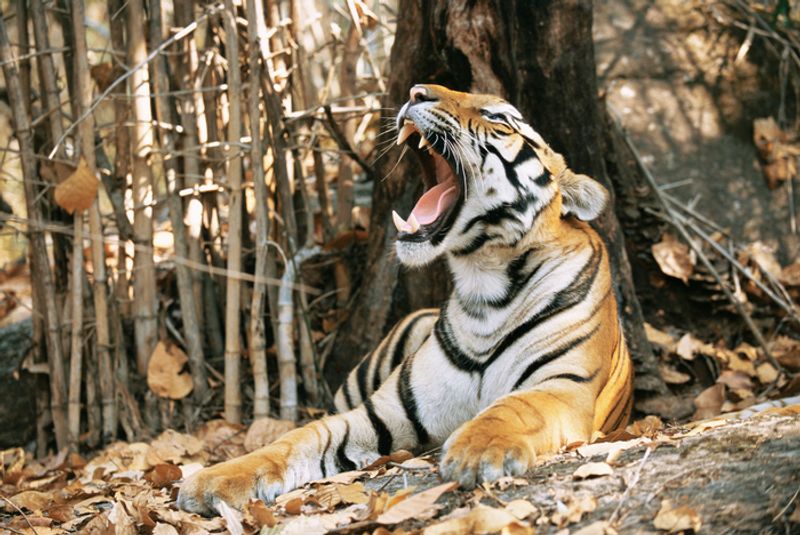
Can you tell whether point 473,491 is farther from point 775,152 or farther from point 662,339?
point 775,152

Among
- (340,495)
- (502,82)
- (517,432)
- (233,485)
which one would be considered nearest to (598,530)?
(517,432)

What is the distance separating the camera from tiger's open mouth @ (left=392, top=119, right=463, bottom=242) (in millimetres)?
3441

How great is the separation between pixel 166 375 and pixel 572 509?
292 cm

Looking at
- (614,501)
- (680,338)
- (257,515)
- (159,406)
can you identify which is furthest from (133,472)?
(680,338)

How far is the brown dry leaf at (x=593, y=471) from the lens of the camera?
2.51m

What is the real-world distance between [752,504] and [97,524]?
1890mm

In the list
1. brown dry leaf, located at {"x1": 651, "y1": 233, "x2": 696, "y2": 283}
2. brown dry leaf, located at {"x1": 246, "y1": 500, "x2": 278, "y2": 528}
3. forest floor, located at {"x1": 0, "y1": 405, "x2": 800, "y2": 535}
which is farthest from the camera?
brown dry leaf, located at {"x1": 651, "y1": 233, "x2": 696, "y2": 283}

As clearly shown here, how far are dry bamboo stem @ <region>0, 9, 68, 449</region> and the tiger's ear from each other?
2486 millimetres

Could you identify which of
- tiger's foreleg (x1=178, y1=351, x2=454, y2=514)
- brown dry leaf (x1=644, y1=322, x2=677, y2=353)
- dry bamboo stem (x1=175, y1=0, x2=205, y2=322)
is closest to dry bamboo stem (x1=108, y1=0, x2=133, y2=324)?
dry bamboo stem (x1=175, y1=0, x2=205, y2=322)

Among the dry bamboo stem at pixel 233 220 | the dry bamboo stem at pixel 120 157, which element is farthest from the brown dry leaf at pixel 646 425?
the dry bamboo stem at pixel 120 157

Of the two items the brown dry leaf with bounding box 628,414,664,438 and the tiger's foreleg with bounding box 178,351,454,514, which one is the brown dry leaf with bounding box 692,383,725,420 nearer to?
the brown dry leaf with bounding box 628,414,664,438

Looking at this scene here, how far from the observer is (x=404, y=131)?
3.54 m

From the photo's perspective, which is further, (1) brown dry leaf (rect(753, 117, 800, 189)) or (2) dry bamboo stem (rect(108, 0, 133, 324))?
(1) brown dry leaf (rect(753, 117, 800, 189))

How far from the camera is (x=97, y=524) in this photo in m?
2.85
